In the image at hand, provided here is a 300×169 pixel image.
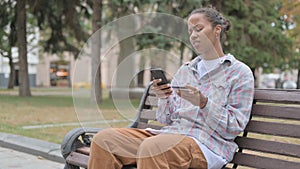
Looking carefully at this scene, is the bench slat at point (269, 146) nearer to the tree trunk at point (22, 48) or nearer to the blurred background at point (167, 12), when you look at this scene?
the blurred background at point (167, 12)

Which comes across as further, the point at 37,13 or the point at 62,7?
Result: the point at 37,13

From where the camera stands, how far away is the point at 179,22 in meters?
2.64

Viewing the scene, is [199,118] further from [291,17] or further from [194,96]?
[291,17]

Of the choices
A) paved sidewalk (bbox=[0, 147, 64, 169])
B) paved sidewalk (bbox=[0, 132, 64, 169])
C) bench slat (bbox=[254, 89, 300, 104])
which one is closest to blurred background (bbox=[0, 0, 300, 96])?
paved sidewalk (bbox=[0, 132, 64, 169])

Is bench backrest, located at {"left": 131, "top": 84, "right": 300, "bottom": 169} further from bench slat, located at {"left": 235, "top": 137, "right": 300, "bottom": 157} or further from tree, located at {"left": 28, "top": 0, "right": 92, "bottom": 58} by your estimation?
tree, located at {"left": 28, "top": 0, "right": 92, "bottom": 58}

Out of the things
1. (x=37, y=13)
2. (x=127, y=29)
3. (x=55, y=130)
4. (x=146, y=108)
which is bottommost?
(x=55, y=130)

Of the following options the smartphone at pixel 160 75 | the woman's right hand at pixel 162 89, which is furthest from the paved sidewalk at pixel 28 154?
the smartphone at pixel 160 75

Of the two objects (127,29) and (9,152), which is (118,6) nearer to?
A: (9,152)

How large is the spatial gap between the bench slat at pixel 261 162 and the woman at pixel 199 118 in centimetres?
11

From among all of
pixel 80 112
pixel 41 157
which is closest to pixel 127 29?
pixel 80 112

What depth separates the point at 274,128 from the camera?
255cm

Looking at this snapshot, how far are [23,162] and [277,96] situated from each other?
3151 mm

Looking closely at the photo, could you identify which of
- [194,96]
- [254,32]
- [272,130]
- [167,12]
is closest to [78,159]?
[194,96]

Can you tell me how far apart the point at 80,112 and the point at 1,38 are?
1626 cm
